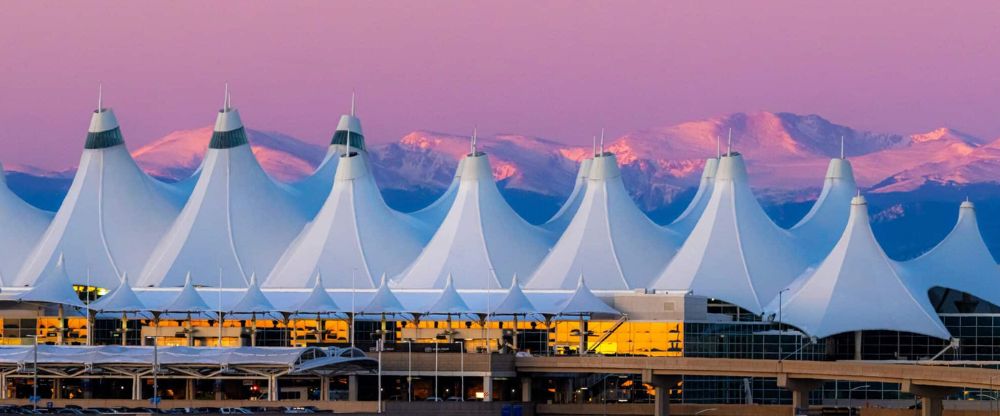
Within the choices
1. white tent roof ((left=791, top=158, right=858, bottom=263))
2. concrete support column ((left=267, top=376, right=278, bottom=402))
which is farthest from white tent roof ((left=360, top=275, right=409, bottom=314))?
white tent roof ((left=791, top=158, right=858, bottom=263))

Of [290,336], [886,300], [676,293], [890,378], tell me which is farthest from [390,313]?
[890,378]

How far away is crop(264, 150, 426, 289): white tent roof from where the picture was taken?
435 feet

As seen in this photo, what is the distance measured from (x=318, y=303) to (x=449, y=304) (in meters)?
6.21

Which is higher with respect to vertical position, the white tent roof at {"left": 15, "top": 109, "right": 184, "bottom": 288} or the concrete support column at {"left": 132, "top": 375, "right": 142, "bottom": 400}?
the white tent roof at {"left": 15, "top": 109, "right": 184, "bottom": 288}

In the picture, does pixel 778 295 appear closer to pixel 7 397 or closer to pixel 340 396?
pixel 340 396

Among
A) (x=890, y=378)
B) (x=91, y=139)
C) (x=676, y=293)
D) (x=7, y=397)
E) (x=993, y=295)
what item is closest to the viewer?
(x=890, y=378)

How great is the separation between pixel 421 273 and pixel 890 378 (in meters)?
38.0

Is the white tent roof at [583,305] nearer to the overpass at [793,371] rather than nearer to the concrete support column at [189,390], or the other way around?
the overpass at [793,371]

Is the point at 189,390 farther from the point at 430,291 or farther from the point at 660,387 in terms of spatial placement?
the point at 660,387

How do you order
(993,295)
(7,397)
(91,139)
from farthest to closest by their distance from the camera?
(91,139) → (993,295) → (7,397)

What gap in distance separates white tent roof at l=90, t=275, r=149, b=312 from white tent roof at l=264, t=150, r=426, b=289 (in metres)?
12.1

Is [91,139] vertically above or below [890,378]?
above

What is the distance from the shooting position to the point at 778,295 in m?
126

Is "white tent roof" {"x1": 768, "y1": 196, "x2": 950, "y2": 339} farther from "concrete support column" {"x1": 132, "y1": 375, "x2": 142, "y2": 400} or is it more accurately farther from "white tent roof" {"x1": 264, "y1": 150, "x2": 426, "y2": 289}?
"concrete support column" {"x1": 132, "y1": 375, "x2": 142, "y2": 400}
